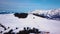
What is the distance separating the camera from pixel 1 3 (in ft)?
4.98

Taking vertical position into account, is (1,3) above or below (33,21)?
above

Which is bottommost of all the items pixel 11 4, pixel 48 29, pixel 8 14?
pixel 48 29

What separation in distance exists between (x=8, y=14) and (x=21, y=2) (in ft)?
0.82

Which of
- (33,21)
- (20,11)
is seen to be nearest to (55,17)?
(33,21)

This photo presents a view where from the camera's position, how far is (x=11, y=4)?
156 centimetres

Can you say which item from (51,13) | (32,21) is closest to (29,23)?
(32,21)

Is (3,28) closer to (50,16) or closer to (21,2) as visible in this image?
(21,2)

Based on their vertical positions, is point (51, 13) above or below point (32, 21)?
above

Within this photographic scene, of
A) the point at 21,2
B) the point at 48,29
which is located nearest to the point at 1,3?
the point at 21,2

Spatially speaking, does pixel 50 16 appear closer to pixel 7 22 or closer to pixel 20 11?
pixel 20 11

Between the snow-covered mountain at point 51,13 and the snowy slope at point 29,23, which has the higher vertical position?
the snow-covered mountain at point 51,13

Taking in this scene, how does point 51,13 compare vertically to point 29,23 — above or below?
A: above

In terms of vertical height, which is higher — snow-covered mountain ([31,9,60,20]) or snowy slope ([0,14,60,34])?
snow-covered mountain ([31,9,60,20])

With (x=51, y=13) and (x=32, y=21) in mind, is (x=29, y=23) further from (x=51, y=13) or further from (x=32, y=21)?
(x=51, y=13)
